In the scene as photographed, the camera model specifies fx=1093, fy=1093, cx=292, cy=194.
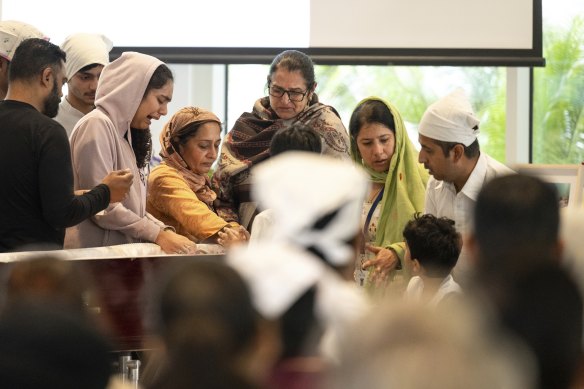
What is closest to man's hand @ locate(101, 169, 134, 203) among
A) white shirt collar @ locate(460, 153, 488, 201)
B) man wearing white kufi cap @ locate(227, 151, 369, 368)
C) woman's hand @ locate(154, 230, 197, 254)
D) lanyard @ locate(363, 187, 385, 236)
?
woman's hand @ locate(154, 230, 197, 254)

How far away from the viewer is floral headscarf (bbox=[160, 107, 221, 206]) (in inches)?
175

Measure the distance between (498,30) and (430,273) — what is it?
130 inches

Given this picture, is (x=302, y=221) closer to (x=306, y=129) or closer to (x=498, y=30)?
(x=306, y=129)

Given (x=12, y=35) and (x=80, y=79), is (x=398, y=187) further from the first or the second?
(x=12, y=35)

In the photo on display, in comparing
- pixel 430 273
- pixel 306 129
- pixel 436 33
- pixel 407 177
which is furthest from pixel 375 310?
pixel 436 33

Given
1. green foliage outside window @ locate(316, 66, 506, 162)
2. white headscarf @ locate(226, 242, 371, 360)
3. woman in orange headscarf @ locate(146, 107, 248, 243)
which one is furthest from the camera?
green foliage outside window @ locate(316, 66, 506, 162)

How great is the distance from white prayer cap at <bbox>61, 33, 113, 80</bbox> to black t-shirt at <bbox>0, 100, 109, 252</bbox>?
960 millimetres

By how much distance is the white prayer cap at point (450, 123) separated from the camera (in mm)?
4176

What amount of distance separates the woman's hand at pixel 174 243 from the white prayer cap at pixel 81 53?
1.00 metres

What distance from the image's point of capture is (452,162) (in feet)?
13.5

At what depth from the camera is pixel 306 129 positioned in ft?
10.3

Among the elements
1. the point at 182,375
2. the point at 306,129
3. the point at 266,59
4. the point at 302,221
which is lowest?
the point at 182,375

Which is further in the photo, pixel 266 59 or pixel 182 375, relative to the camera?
pixel 266 59

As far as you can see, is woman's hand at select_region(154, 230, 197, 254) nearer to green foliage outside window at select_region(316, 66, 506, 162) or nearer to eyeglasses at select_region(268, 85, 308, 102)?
eyeglasses at select_region(268, 85, 308, 102)
